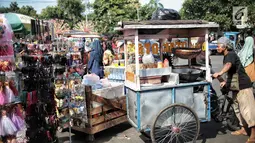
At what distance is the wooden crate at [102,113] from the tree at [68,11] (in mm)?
47443

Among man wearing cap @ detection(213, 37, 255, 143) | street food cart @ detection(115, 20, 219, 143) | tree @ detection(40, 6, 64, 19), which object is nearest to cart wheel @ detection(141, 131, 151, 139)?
street food cart @ detection(115, 20, 219, 143)

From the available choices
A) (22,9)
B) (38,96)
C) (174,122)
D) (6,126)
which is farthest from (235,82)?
(22,9)

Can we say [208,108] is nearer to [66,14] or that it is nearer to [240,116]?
[240,116]

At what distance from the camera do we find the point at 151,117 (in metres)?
4.12

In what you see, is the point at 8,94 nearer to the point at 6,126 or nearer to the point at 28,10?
the point at 6,126

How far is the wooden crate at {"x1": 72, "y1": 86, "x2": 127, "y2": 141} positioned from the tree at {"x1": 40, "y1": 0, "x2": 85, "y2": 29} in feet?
156

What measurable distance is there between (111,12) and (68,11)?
2438 cm

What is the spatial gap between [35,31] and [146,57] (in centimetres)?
203

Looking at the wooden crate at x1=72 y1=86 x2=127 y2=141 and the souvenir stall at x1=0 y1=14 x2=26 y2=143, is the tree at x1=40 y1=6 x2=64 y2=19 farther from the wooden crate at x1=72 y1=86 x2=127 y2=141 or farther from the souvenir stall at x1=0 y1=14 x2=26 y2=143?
the souvenir stall at x1=0 y1=14 x2=26 y2=143

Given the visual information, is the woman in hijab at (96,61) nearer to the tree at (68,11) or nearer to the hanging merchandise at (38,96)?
the hanging merchandise at (38,96)

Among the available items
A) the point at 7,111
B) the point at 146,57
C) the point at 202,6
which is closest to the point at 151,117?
the point at 146,57

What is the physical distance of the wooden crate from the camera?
4.80 meters

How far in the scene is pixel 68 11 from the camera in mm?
52719

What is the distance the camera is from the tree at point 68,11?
51.9 m
